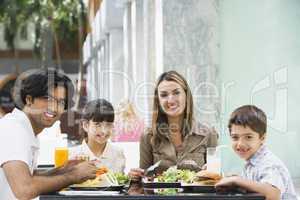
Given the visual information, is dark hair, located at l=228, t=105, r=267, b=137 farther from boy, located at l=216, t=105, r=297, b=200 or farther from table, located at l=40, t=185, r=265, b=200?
table, located at l=40, t=185, r=265, b=200

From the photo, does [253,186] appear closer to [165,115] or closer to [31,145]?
[31,145]

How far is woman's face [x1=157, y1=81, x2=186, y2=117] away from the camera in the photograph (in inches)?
138

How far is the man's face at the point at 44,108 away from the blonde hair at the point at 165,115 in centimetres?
75

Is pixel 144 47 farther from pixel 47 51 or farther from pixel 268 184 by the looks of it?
pixel 268 184

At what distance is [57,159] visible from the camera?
142 inches

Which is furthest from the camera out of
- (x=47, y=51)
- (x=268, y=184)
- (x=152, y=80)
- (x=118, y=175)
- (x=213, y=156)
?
(x=47, y=51)

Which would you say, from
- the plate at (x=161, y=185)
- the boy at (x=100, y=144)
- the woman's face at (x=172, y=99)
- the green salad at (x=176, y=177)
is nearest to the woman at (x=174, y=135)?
the woman's face at (x=172, y=99)

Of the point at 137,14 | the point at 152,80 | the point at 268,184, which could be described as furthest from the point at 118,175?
the point at 137,14

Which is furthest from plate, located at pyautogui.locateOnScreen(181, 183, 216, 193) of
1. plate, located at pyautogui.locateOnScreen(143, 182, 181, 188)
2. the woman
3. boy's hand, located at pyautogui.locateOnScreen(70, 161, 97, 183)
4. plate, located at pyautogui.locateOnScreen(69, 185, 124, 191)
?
the woman

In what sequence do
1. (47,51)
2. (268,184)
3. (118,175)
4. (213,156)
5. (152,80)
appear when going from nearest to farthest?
(268,184) → (118,175) → (213,156) → (152,80) → (47,51)

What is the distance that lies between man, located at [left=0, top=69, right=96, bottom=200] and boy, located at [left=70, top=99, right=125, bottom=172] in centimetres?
60

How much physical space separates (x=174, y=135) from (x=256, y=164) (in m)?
0.80

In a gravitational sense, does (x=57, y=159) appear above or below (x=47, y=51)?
below

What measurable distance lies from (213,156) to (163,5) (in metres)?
0.87
